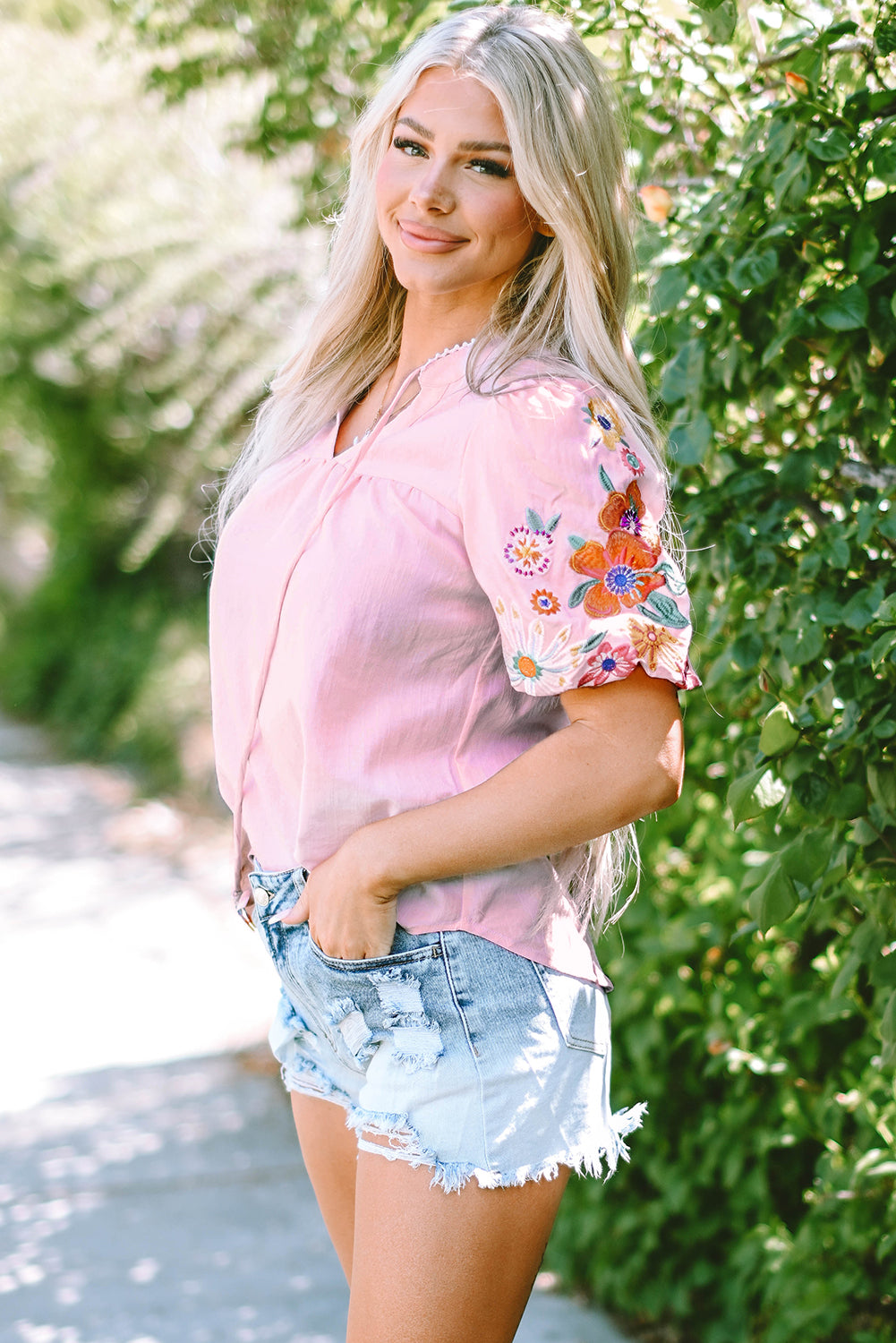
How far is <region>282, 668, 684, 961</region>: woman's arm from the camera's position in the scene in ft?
4.21

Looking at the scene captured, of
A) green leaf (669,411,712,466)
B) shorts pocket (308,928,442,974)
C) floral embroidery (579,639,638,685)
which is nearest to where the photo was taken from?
floral embroidery (579,639,638,685)

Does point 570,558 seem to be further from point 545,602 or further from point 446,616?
point 446,616

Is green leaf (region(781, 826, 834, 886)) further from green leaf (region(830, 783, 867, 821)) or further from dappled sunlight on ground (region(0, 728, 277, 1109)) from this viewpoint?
dappled sunlight on ground (region(0, 728, 277, 1109))

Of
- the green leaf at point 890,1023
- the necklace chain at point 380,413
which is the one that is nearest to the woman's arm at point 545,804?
the green leaf at point 890,1023

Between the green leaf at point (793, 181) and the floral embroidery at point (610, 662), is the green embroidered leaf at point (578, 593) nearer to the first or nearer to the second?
the floral embroidery at point (610, 662)

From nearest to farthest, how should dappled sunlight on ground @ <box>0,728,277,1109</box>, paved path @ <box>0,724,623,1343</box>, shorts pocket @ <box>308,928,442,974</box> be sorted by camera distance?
1. shorts pocket @ <box>308,928,442,974</box>
2. paved path @ <box>0,724,623,1343</box>
3. dappled sunlight on ground @ <box>0,728,277,1109</box>

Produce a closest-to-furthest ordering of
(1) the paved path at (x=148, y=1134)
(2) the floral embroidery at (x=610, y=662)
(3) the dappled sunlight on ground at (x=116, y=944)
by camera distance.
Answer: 1. (2) the floral embroidery at (x=610, y=662)
2. (1) the paved path at (x=148, y=1134)
3. (3) the dappled sunlight on ground at (x=116, y=944)

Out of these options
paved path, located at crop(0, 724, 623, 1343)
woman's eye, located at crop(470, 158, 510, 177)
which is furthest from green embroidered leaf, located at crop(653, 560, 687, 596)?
paved path, located at crop(0, 724, 623, 1343)

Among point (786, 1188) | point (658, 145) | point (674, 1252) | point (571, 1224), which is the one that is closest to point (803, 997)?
point (786, 1188)

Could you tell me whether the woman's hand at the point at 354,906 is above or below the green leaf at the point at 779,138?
below

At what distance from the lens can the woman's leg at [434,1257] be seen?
4.29ft

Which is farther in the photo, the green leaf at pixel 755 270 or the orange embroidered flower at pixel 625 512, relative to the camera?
the green leaf at pixel 755 270

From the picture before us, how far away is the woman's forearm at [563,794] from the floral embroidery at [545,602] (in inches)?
3.5

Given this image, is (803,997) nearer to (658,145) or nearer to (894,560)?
(894,560)
